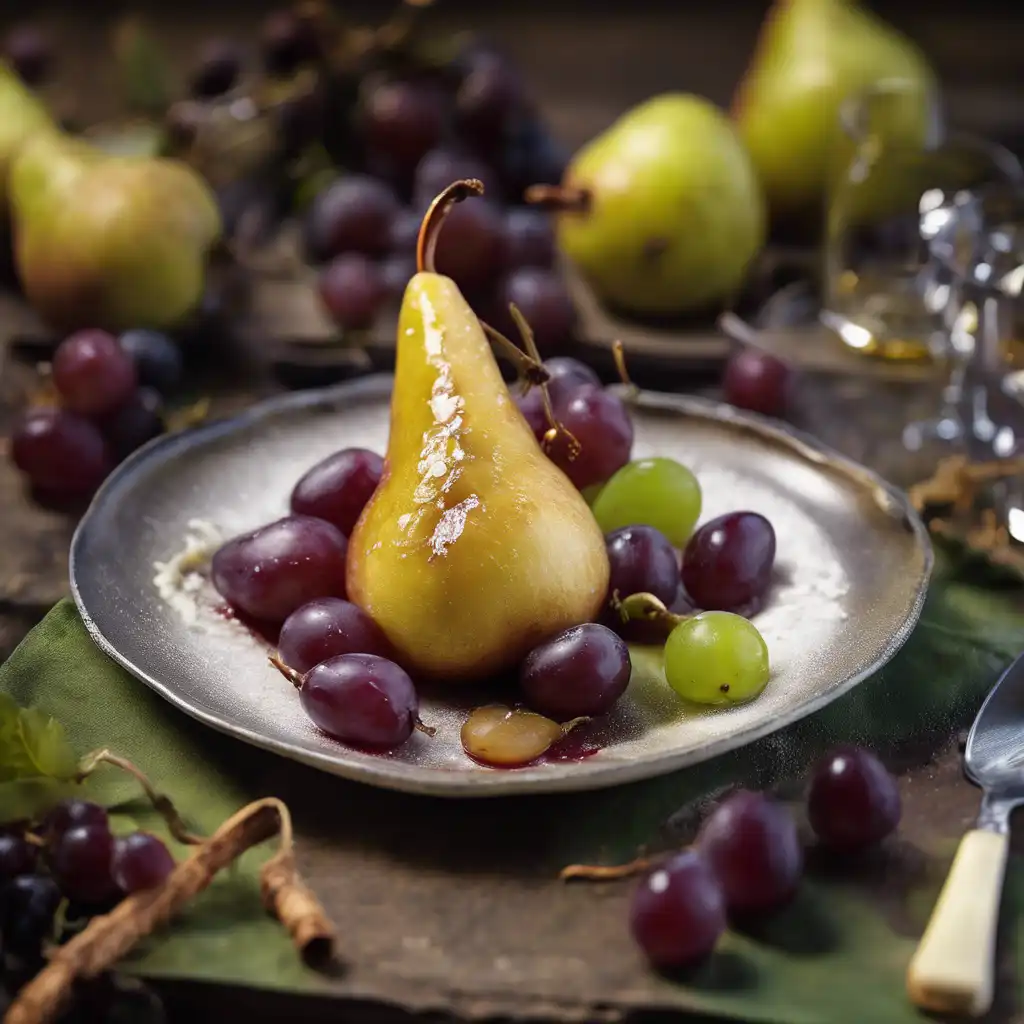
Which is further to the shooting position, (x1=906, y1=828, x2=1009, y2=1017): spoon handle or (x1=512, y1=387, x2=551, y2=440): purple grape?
(x1=512, y1=387, x2=551, y2=440): purple grape

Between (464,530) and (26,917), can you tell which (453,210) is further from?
(26,917)

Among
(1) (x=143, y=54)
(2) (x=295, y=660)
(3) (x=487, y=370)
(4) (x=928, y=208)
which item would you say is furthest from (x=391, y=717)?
(1) (x=143, y=54)

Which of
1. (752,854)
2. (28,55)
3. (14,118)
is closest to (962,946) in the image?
(752,854)

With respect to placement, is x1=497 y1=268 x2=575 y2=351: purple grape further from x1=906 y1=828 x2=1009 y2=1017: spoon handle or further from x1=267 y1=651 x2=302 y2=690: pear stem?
x1=906 y1=828 x2=1009 y2=1017: spoon handle

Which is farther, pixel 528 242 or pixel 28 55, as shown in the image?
pixel 28 55

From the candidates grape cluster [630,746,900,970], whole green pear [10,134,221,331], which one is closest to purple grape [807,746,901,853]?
grape cluster [630,746,900,970]
